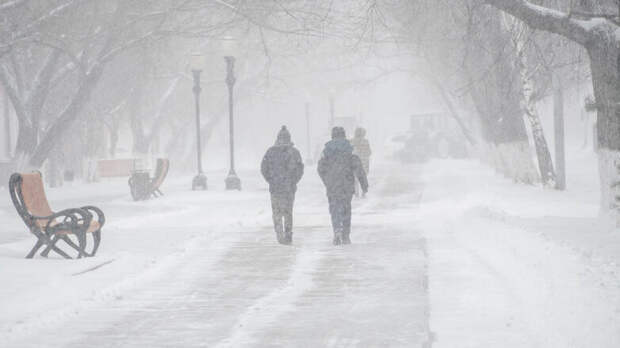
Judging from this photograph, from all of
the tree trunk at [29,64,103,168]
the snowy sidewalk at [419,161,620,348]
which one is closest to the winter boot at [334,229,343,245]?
the snowy sidewalk at [419,161,620,348]

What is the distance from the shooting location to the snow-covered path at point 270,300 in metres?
7.28

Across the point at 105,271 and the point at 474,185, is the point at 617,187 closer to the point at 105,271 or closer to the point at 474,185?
the point at 105,271

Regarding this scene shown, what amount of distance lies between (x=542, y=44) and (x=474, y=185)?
14.9ft

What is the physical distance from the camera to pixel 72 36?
26.6 m

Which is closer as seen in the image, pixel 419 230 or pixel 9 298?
pixel 9 298

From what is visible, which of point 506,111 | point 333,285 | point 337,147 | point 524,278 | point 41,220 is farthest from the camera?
point 506,111

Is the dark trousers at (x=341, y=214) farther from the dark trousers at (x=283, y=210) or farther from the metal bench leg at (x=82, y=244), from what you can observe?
the metal bench leg at (x=82, y=244)

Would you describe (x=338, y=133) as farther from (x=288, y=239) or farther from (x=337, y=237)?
(x=288, y=239)

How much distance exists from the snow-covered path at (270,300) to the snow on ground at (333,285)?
0.02 meters

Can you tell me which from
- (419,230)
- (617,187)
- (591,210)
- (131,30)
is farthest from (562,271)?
(131,30)

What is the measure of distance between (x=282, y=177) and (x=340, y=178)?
84 cm

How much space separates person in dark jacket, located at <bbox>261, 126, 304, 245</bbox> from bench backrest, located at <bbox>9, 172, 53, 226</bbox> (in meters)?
3.17

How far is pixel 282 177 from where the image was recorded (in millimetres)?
13742

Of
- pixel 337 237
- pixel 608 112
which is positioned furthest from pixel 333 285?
pixel 608 112
